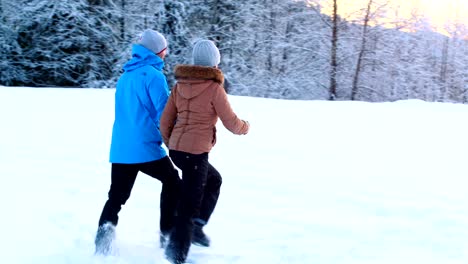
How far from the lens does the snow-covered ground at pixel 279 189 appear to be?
156 inches

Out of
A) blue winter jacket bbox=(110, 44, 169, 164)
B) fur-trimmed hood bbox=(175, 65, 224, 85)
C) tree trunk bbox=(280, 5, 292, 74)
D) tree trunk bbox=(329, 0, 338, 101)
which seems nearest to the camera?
fur-trimmed hood bbox=(175, 65, 224, 85)

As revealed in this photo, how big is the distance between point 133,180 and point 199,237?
2.22 feet

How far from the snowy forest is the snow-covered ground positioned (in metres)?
13.1

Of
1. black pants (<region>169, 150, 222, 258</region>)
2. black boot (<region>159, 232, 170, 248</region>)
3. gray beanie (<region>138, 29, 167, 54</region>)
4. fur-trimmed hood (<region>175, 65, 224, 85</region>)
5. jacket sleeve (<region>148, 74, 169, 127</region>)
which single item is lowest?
black boot (<region>159, 232, 170, 248</region>)

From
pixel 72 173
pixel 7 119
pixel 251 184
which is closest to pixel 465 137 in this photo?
pixel 251 184

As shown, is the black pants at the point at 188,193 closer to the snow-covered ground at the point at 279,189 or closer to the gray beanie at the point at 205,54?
the snow-covered ground at the point at 279,189

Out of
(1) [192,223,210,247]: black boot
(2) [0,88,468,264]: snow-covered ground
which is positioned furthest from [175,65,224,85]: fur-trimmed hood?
(2) [0,88,468,264]: snow-covered ground

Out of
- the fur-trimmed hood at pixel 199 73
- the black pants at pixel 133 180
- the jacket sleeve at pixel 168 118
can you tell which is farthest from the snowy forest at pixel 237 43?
the fur-trimmed hood at pixel 199 73

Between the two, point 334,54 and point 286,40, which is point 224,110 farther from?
point 286,40

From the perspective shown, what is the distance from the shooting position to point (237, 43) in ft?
84.9

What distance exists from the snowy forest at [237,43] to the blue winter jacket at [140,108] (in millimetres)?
19754

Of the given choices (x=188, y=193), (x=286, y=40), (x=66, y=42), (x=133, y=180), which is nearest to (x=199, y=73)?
(x=188, y=193)

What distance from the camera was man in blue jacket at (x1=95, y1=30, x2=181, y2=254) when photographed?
357 cm

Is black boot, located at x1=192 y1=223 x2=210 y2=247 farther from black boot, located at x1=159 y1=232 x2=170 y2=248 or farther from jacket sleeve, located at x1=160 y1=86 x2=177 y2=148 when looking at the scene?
jacket sleeve, located at x1=160 y1=86 x2=177 y2=148
